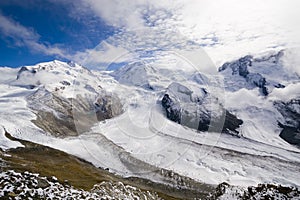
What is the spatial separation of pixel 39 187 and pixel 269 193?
2153 centimetres

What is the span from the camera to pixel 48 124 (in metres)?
178

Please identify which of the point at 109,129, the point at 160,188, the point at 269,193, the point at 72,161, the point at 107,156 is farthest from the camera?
the point at 109,129

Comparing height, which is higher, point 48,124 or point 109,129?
point 48,124

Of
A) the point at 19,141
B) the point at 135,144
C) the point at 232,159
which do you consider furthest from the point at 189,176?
the point at 19,141

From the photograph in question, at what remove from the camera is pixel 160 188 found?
97.8m

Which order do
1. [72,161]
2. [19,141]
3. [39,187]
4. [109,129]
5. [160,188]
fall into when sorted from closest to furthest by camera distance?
[39,187]
[160,188]
[72,161]
[19,141]
[109,129]

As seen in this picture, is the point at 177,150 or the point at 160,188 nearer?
the point at 160,188

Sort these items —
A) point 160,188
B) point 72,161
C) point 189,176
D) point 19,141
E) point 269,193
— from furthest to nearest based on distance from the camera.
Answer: point 189,176 → point 19,141 → point 72,161 → point 160,188 → point 269,193

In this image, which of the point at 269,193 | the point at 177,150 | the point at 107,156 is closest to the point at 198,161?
the point at 177,150

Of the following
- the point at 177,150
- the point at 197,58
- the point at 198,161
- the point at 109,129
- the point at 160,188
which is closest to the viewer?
the point at 197,58

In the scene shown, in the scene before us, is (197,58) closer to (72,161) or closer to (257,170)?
(72,161)

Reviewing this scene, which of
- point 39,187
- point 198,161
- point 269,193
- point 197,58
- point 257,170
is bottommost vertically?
point 257,170

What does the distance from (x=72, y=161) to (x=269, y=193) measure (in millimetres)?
84204

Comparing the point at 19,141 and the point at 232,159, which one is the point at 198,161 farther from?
the point at 19,141
